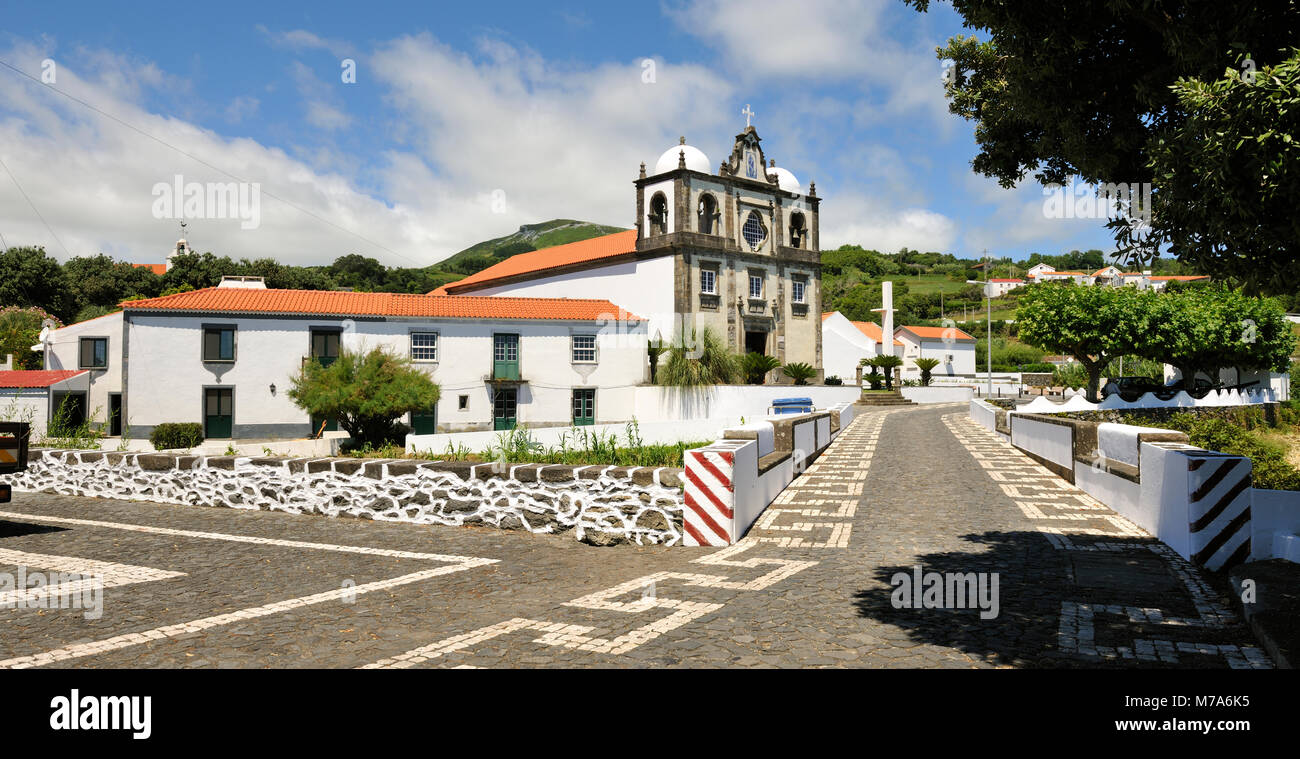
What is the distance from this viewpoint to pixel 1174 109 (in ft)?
19.0

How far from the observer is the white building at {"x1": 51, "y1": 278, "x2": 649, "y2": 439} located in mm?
34312

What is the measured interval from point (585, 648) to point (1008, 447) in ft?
61.3

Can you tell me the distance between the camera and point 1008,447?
2069 cm

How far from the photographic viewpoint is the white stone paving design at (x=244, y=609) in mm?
4895

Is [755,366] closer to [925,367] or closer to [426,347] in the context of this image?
[925,367]

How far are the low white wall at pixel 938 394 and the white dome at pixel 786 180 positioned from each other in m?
15.2

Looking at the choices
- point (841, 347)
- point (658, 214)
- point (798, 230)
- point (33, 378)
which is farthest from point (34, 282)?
point (841, 347)

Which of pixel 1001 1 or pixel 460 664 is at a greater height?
pixel 1001 1

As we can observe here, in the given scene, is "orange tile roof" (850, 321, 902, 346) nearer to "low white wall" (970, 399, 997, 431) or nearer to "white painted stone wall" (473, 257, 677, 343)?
"white painted stone wall" (473, 257, 677, 343)

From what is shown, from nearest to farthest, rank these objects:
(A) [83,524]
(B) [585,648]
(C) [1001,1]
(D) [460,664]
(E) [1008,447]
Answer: (D) [460,664] < (B) [585,648] < (C) [1001,1] < (A) [83,524] < (E) [1008,447]

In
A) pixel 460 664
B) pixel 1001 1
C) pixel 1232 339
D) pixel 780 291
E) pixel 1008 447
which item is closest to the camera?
pixel 460 664
